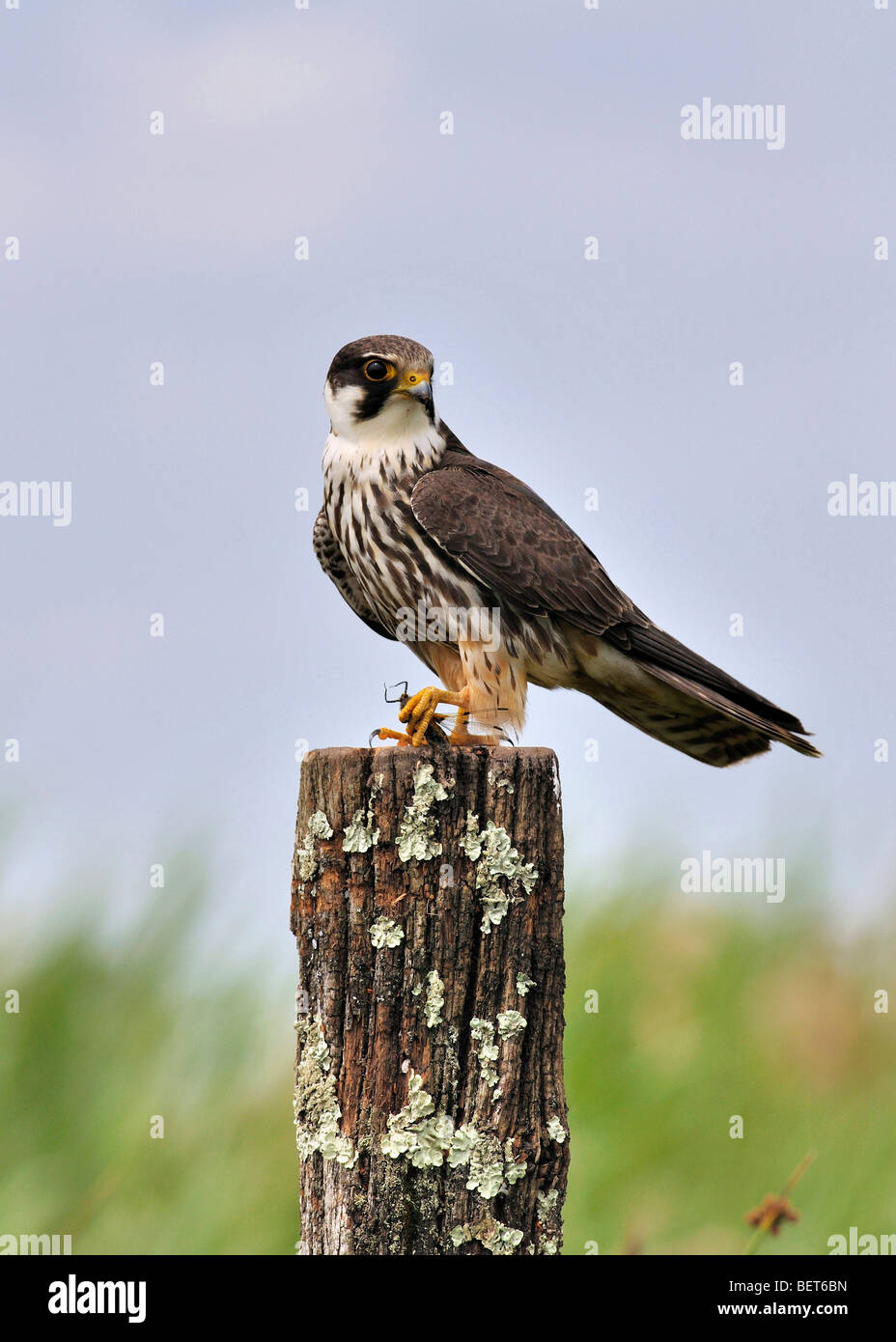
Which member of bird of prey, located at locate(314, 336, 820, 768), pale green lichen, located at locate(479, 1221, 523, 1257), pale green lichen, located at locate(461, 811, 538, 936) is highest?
bird of prey, located at locate(314, 336, 820, 768)

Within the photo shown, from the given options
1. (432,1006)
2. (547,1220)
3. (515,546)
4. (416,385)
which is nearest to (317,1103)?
(432,1006)

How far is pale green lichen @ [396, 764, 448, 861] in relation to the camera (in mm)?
3094

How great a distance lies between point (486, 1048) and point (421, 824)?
21.4 inches

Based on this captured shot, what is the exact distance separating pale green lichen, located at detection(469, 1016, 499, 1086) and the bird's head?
2566 millimetres

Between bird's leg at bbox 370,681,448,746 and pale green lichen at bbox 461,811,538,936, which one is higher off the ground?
bird's leg at bbox 370,681,448,746

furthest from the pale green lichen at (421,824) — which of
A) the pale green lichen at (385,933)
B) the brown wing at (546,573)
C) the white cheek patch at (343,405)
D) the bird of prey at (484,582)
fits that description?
the white cheek patch at (343,405)

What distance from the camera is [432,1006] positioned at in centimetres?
303

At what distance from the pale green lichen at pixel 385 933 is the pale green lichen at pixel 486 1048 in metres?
0.27

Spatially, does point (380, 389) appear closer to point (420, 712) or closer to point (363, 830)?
point (420, 712)

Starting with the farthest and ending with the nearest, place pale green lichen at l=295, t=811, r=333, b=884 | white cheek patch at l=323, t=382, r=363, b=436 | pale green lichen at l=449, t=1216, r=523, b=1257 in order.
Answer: white cheek patch at l=323, t=382, r=363, b=436 < pale green lichen at l=295, t=811, r=333, b=884 < pale green lichen at l=449, t=1216, r=523, b=1257

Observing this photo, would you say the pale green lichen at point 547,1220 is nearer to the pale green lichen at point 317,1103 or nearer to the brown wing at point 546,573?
the pale green lichen at point 317,1103

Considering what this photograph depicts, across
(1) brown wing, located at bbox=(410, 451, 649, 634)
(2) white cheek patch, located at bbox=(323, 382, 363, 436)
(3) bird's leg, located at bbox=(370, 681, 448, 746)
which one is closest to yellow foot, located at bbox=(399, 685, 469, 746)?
(3) bird's leg, located at bbox=(370, 681, 448, 746)

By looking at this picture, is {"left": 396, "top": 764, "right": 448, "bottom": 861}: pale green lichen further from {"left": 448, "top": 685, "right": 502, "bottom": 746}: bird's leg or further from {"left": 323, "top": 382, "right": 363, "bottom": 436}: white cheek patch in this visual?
{"left": 323, "top": 382, "right": 363, "bottom": 436}: white cheek patch

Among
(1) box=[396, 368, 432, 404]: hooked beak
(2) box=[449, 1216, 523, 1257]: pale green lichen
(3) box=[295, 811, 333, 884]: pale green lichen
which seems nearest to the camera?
(2) box=[449, 1216, 523, 1257]: pale green lichen
